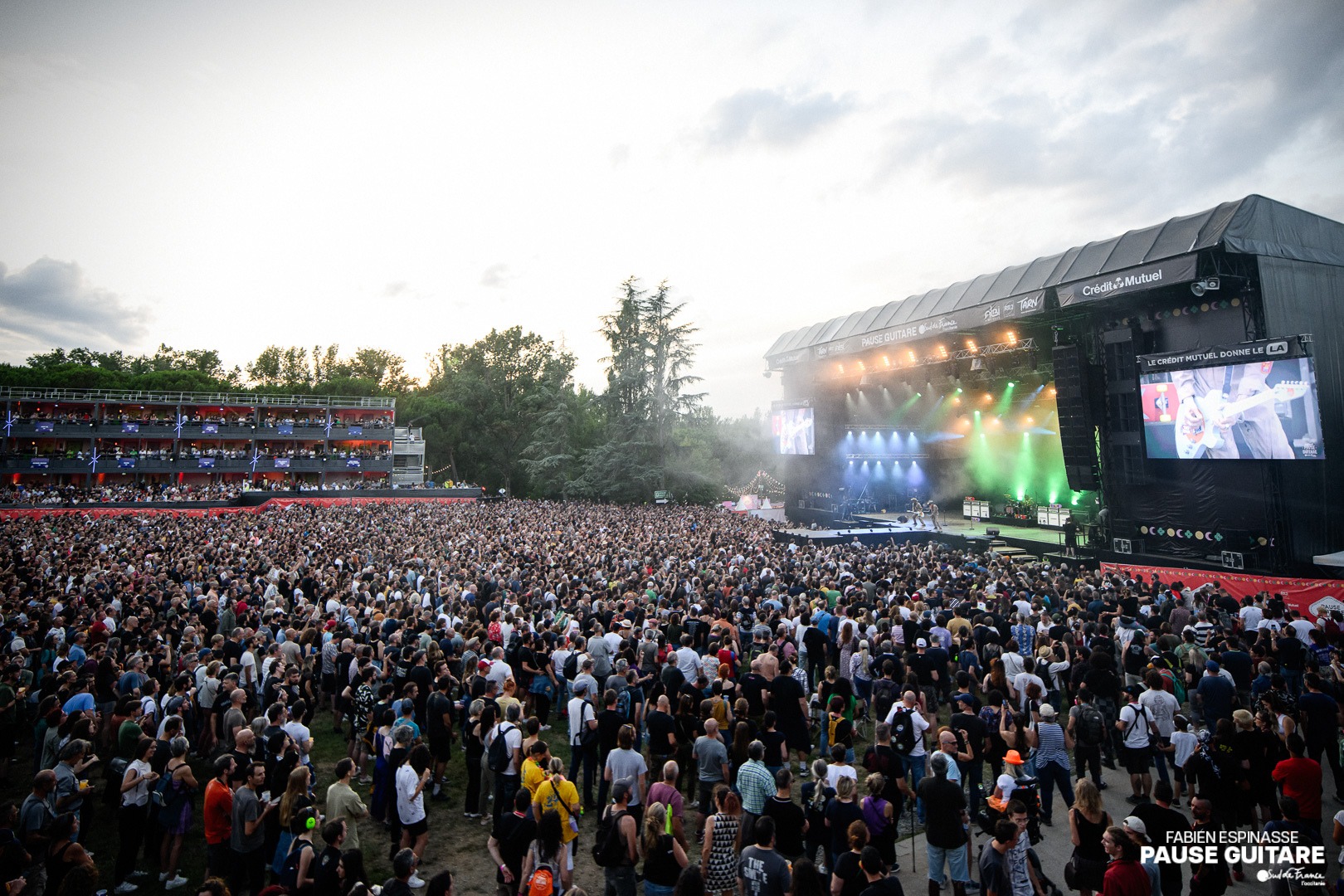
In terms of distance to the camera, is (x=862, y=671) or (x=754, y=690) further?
(x=862, y=671)

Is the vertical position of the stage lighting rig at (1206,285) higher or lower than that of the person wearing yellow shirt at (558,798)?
higher

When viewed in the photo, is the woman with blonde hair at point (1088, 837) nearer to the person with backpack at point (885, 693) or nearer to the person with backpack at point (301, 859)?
the person with backpack at point (885, 693)

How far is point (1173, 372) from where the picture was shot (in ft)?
50.9

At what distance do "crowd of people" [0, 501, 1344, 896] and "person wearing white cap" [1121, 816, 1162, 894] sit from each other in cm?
3

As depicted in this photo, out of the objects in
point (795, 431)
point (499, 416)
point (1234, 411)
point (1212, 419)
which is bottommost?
point (1212, 419)

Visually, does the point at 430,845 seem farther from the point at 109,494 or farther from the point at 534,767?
the point at 109,494

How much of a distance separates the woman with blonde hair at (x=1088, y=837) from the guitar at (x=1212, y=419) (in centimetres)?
1421

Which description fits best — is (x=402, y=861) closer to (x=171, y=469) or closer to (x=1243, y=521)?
(x=1243, y=521)

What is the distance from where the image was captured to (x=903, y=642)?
8766 mm

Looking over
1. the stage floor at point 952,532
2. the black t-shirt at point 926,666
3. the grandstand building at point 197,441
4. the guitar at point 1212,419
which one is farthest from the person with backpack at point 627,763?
the grandstand building at point 197,441

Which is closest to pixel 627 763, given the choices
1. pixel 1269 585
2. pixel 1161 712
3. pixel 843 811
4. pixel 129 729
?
pixel 843 811

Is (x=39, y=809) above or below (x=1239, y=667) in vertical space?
above

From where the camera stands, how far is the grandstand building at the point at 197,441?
41219 mm

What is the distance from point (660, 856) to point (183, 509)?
120 feet
